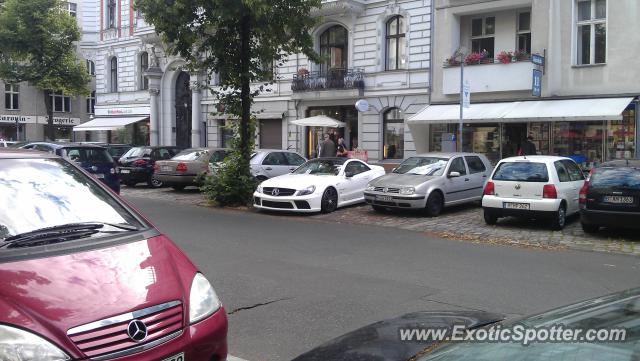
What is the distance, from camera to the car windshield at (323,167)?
51.8 feet

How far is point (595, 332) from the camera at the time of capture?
221 cm

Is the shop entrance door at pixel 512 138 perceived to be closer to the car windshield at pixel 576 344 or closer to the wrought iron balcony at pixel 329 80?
the wrought iron balcony at pixel 329 80

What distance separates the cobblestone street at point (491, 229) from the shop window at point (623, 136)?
7.02 metres

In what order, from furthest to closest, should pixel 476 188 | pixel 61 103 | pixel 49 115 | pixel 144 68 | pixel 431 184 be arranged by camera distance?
pixel 61 103 < pixel 144 68 < pixel 49 115 < pixel 476 188 < pixel 431 184

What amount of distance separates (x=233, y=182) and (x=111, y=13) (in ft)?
93.2

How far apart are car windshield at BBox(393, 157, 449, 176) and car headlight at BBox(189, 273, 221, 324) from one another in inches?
455

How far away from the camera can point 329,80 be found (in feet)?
90.0

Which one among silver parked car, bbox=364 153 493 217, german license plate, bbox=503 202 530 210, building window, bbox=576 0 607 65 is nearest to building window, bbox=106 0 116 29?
building window, bbox=576 0 607 65

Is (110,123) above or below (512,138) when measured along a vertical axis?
above

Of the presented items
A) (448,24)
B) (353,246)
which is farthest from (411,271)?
(448,24)

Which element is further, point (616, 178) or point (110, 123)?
point (110, 123)

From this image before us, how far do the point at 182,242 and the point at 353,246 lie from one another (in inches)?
117

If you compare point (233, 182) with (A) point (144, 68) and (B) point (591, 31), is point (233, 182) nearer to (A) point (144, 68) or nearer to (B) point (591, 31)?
(B) point (591, 31)

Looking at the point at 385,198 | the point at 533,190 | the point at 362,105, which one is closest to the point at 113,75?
the point at 362,105
